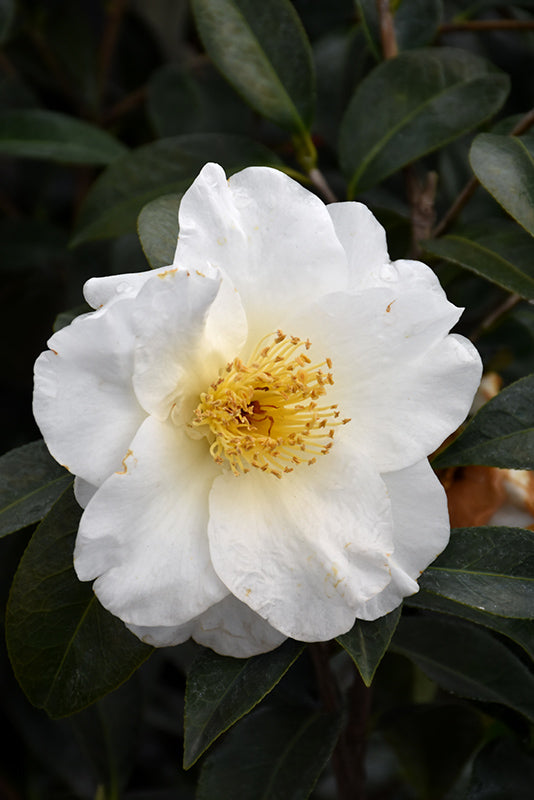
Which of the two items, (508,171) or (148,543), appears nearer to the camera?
(148,543)

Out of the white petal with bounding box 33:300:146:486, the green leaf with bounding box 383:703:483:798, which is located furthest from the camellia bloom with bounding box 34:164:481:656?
the green leaf with bounding box 383:703:483:798

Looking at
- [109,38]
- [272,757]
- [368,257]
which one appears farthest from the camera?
[109,38]

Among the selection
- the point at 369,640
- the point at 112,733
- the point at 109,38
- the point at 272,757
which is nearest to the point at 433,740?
the point at 272,757

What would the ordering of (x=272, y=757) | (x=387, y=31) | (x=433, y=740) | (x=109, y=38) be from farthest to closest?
(x=109, y=38)
(x=433, y=740)
(x=387, y=31)
(x=272, y=757)

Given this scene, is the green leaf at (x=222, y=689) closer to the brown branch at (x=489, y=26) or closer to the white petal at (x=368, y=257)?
the white petal at (x=368, y=257)

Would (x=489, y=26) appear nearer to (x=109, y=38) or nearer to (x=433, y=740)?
(x=109, y=38)

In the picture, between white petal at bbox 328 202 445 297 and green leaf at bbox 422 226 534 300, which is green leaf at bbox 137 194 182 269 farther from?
green leaf at bbox 422 226 534 300

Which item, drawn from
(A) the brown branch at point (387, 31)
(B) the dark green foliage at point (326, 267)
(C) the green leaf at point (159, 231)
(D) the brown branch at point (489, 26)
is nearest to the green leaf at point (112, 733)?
(B) the dark green foliage at point (326, 267)
